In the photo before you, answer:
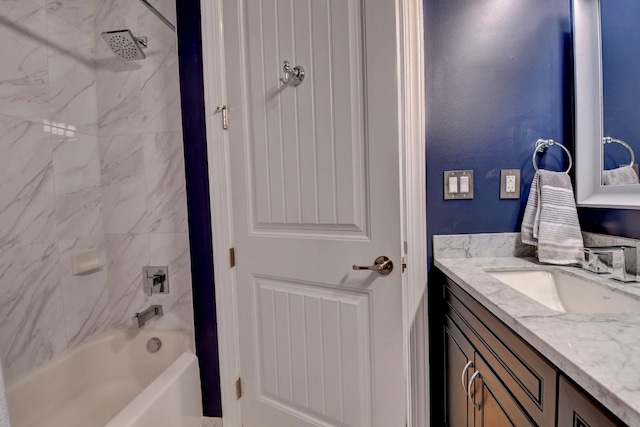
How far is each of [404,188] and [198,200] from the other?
3.19ft

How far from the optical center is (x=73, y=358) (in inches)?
52.4

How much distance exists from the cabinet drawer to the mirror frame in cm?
70

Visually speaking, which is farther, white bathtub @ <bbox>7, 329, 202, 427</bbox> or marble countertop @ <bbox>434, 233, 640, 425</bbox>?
white bathtub @ <bbox>7, 329, 202, 427</bbox>

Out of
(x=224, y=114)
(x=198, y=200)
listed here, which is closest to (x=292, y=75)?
(x=224, y=114)

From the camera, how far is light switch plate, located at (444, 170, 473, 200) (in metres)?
1.19

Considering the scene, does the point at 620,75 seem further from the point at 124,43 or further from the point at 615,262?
the point at 124,43

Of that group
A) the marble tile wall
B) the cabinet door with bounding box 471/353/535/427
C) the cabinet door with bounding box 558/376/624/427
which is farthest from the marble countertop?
the marble tile wall

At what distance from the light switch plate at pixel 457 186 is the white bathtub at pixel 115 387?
57.0 inches

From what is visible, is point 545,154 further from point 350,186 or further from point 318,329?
point 318,329

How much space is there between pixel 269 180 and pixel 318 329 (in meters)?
0.69

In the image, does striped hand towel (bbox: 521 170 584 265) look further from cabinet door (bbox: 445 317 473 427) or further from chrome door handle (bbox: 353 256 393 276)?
chrome door handle (bbox: 353 256 393 276)

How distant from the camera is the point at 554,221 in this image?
1.08m

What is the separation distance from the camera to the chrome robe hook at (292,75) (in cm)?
113

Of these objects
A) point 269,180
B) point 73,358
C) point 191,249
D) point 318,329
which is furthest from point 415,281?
point 73,358
